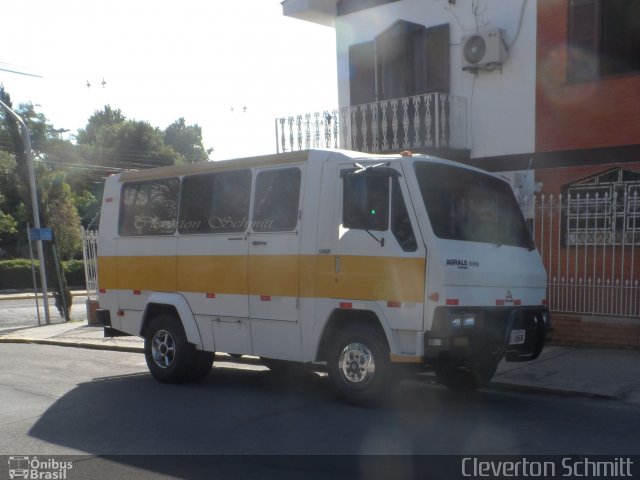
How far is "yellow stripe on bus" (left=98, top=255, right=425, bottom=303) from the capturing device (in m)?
7.54

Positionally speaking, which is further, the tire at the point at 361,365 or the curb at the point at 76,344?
the curb at the point at 76,344

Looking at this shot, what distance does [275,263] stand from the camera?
341 inches

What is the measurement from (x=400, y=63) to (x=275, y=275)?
824 cm

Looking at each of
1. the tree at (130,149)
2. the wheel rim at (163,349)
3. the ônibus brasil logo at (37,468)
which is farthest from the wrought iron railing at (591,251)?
the tree at (130,149)

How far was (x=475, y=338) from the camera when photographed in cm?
754

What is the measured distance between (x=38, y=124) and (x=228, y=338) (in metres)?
59.2

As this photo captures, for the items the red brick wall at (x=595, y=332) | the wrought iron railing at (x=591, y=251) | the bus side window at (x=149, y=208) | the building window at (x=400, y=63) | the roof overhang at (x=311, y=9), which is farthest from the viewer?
the roof overhang at (x=311, y=9)

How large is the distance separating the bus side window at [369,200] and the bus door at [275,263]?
2.96 feet

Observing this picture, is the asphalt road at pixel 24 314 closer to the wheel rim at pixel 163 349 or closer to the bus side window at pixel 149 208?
the bus side window at pixel 149 208

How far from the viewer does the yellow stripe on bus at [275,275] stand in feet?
24.7

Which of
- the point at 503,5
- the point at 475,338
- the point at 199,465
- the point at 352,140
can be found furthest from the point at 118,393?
the point at 503,5

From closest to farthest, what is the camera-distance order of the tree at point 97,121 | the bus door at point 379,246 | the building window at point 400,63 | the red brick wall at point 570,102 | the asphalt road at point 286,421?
the asphalt road at point 286,421 < the bus door at point 379,246 < the red brick wall at point 570,102 < the building window at point 400,63 < the tree at point 97,121

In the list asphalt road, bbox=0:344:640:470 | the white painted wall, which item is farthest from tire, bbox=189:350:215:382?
the white painted wall

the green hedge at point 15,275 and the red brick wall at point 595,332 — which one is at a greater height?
the red brick wall at point 595,332
